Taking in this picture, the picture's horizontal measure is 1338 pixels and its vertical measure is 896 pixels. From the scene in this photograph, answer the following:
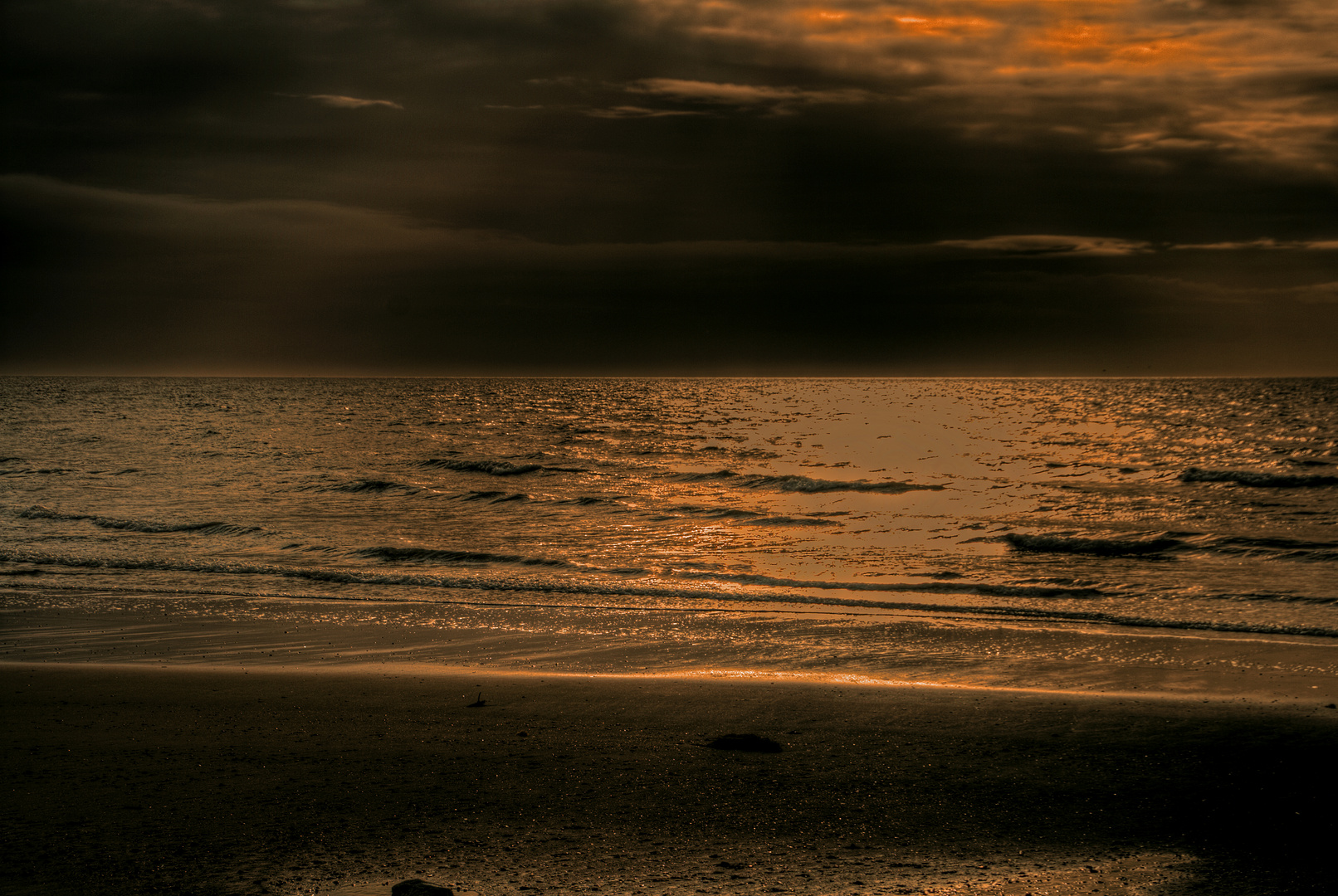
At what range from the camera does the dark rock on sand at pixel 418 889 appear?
168 inches

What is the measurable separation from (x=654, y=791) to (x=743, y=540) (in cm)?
1495

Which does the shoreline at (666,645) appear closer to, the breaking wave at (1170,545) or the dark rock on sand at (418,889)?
the dark rock on sand at (418,889)

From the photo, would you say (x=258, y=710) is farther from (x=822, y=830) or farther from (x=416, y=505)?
(x=416, y=505)

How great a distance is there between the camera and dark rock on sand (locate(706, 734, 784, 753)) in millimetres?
6637

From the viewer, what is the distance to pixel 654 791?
586 cm

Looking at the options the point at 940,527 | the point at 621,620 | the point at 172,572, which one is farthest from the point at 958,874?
the point at 940,527

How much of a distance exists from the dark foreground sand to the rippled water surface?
6.35 meters

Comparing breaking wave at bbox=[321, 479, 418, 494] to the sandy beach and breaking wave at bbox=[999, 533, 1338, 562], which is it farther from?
the sandy beach

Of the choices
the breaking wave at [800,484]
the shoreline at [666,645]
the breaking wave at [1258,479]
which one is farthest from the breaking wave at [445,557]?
the breaking wave at [1258,479]

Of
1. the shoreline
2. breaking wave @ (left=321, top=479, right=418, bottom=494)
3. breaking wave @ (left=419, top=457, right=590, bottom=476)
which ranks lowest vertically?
breaking wave @ (left=419, top=457, right=590, bottom=476)

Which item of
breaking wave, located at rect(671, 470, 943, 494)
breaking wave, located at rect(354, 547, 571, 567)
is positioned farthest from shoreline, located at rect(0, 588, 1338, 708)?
breaking wave, located at rect(671, 470, 943, 494)

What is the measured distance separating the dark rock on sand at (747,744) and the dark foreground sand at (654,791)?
0.35 feet

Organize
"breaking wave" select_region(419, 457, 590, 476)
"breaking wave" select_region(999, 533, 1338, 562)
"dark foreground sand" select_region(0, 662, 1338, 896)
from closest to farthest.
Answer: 1. "dark foreground sand" select_region(0, 662, 1338, 896)
2. "breaking wave" select_region(999, 533, 1338, 562)
3. "breaking wave" select_region(419, 457, 590, 476)

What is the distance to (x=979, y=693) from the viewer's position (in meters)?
8.28
